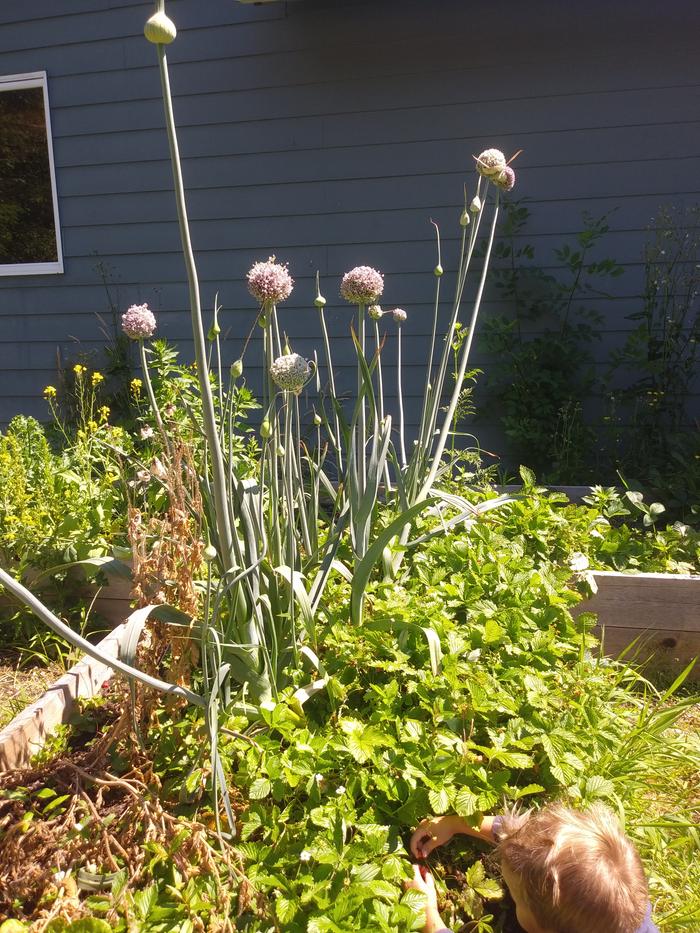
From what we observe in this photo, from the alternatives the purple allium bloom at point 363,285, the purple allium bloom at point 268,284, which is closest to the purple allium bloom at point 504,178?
the purple allium bloom at point 363,285

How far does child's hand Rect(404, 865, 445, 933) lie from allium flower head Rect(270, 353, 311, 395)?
94 cm

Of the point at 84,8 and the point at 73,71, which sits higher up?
the point at 84,8

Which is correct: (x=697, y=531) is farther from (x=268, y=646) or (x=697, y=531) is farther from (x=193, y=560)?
(x=193, y=560)

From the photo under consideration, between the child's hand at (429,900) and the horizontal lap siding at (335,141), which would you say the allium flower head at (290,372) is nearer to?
the child's hand at (429,900)

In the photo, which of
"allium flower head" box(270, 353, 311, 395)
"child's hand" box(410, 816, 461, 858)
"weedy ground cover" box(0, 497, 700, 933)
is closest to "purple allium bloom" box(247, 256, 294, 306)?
"allium flower head" box(270, 353, 311, 395)

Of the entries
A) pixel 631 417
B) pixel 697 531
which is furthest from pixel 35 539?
pixel 631 417

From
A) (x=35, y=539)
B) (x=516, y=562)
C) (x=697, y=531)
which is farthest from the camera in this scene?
(x=697, y=531)

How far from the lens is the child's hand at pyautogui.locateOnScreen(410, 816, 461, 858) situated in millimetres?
1277

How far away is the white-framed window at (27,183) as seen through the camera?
4582 millimetres

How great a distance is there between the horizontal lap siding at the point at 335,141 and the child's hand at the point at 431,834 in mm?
3055

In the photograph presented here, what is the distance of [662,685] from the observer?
221 cm

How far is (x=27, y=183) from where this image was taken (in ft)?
15.9

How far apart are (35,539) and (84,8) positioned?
381cm

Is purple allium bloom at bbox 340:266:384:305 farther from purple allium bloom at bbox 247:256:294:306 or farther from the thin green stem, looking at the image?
the thin green stem
